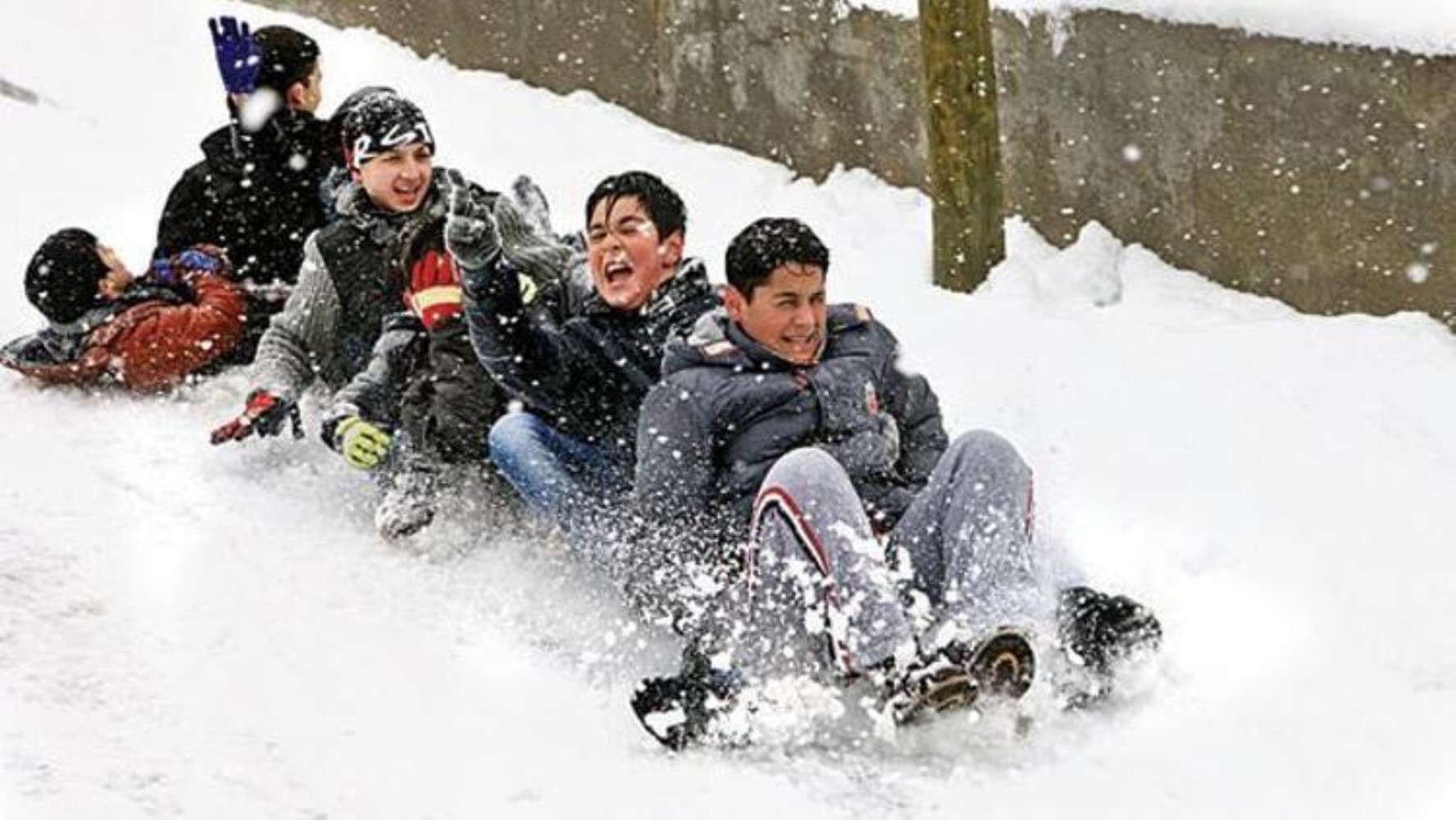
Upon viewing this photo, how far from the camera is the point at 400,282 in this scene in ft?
19.4

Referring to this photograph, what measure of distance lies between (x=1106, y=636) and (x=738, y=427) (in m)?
0.93

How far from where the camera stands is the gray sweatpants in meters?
4.26

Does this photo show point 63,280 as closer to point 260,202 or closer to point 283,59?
point 260,202

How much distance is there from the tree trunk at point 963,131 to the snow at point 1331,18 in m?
0.45

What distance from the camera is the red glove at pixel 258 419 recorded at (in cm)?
574

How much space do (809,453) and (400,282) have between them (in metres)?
1.95

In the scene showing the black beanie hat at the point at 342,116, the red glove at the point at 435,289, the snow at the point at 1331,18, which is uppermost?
the snow at the point at 1331,18

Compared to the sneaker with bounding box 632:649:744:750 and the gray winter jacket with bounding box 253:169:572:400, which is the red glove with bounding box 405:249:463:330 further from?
the sneaker with bounding box 632:649:744:750

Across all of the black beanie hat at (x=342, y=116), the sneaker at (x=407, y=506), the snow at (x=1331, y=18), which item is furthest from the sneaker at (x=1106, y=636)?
the black beanie hat at (x=342, y=116)

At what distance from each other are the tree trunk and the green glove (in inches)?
87.7

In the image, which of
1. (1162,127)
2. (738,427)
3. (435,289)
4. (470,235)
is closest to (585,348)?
(470,235)

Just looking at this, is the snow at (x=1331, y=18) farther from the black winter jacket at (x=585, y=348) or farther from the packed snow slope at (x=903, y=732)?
the black winter jacket at (x=585, y=348)

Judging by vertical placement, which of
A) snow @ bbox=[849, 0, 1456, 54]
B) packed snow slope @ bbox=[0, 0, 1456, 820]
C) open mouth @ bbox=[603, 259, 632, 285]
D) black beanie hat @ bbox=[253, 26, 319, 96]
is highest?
snow @ bbox=[849, 0, 1456, 54]

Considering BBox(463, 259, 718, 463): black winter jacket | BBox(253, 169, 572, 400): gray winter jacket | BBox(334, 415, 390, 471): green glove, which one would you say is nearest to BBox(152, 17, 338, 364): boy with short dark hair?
BBox(253, 169, 572, 400): gray winter jacket
